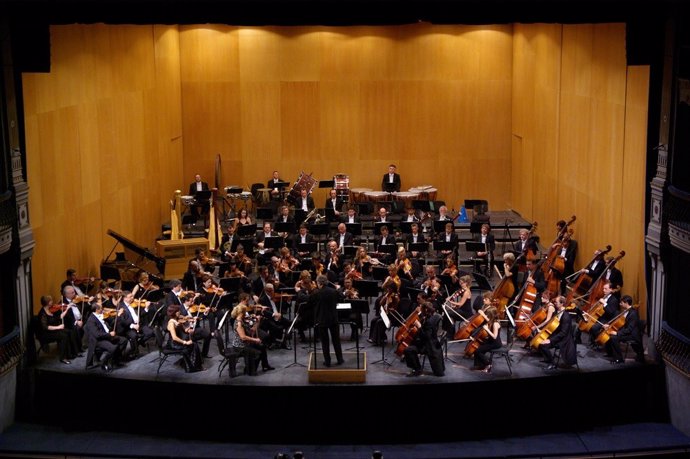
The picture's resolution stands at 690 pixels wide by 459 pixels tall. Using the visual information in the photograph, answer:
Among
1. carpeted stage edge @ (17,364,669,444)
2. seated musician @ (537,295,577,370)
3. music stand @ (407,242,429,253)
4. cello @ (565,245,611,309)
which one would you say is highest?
music stand @ (407,242,429,253)

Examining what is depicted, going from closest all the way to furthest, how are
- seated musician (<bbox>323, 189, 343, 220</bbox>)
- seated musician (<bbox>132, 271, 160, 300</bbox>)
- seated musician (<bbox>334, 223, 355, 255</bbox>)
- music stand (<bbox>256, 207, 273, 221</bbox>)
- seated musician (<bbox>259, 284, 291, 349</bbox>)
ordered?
1. seated musician (<bbox>259, 284, 291, 349</bbox>)
2. seated musician (<bbox>132, 271, 160, 300</bbox>)
3. seated musician (<bbox>334, 223, 355, 255</bbox>)
4. music stand (<bbox>256, 207, 273, 221</bbox>)
5. seated musician (<bbox>323, 189, 343, 220</bbox>)

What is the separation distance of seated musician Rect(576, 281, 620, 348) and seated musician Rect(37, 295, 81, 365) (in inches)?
294

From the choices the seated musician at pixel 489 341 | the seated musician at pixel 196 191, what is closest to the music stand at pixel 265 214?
the seated musician at pixel 196 191

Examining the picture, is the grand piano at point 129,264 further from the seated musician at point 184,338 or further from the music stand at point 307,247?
the music stand at point 307,247

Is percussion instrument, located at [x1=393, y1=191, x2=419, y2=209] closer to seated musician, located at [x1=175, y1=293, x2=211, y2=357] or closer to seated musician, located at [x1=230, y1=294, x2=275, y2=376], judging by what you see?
seated musician, located at [x1=175, y1=293, x2=211, y2=357]

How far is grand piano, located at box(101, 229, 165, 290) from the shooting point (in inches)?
659

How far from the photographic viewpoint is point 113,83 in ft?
64.2

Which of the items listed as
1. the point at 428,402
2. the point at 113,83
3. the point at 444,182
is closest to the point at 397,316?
the point at 428,402

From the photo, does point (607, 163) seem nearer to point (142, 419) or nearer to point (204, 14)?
point (204, 14)

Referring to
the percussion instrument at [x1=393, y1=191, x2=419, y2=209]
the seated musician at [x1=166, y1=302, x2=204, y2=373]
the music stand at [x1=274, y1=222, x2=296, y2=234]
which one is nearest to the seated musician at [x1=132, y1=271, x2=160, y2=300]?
the seated musician at [x1=166, y1=302, x2=204, y2=373]

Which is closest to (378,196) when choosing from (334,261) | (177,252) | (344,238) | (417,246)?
(344,238)

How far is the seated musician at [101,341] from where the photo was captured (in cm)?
1480

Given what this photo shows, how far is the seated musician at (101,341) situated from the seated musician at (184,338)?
79 centimetres

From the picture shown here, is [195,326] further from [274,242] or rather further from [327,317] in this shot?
[274,242]
